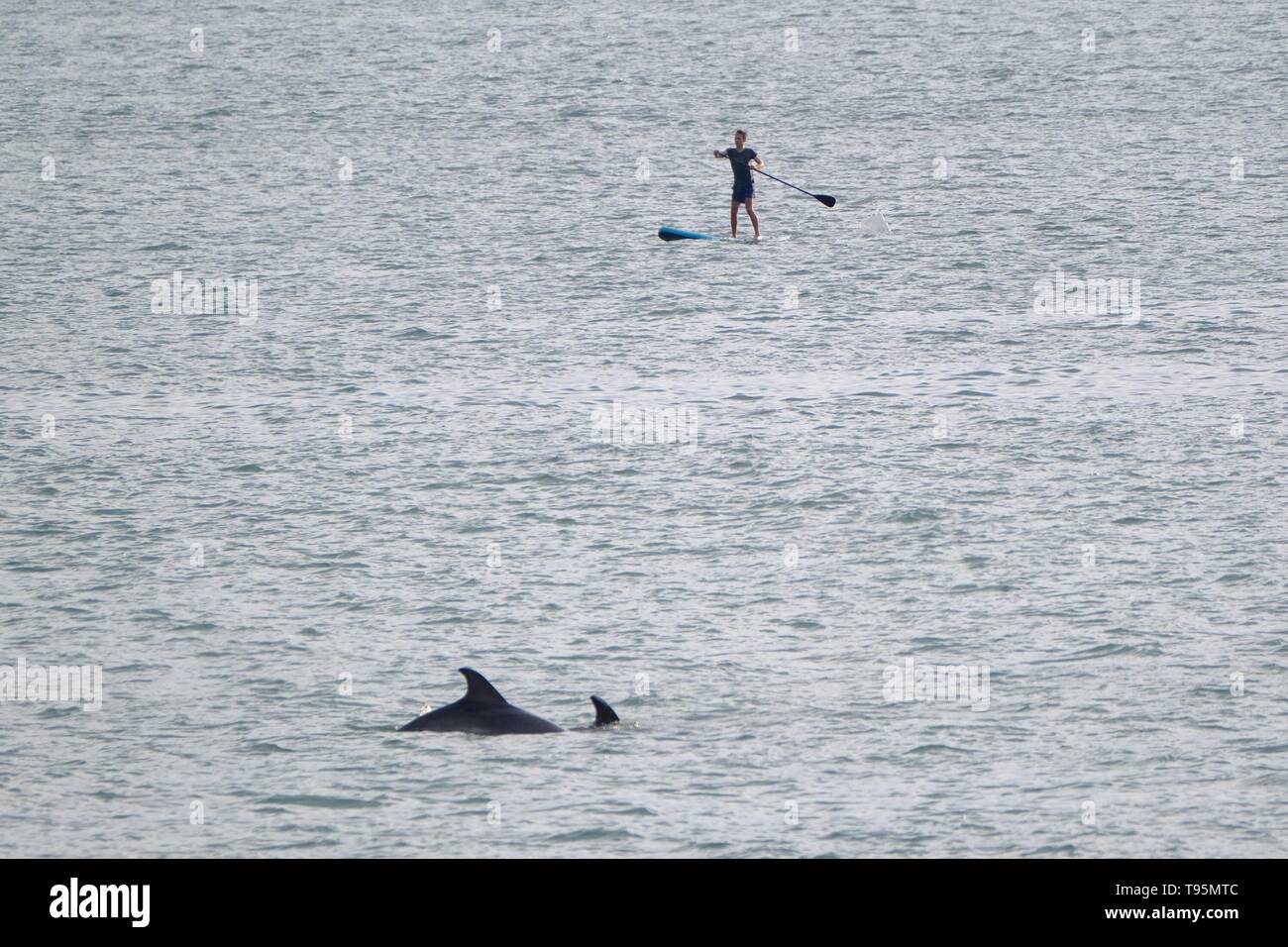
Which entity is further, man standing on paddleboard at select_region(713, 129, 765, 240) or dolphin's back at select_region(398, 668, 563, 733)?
man standing on paddleboard at select_region(713, 129, 765, 240)

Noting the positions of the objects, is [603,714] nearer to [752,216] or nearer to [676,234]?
[752,216]

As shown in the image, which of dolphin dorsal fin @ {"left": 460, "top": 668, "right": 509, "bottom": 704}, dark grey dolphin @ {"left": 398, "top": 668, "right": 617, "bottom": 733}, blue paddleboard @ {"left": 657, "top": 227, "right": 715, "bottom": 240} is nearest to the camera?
dolphin dorsal fin @ {"left": 460, "top": 668, "right": 509, "bottom": 704}

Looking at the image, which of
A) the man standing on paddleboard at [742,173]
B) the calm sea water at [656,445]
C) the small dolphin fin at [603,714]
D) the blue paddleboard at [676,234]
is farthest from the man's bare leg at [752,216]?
the small dolphin fin at [603,714]

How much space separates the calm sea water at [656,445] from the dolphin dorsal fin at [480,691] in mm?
436

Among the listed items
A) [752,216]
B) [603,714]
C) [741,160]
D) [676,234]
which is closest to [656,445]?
[741,160]

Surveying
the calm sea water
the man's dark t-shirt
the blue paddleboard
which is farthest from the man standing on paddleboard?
the calm sea water

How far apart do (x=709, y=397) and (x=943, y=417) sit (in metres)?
3.28

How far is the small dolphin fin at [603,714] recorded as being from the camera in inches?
598

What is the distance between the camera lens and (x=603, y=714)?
15242mm

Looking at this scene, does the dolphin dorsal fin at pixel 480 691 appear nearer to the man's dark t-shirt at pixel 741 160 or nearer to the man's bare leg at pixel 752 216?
the man's dark t-shirt at pixel 741 160

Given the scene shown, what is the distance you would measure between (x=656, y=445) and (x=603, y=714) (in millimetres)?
9118

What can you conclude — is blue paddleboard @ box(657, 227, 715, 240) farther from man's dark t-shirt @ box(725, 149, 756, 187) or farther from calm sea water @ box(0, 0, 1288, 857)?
man's dark t-shirt @ box(725, 149, 756, 187)

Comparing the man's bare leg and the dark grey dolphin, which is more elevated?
the man's bare leg

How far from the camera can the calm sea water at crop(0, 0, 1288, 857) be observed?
1448 centimetres
